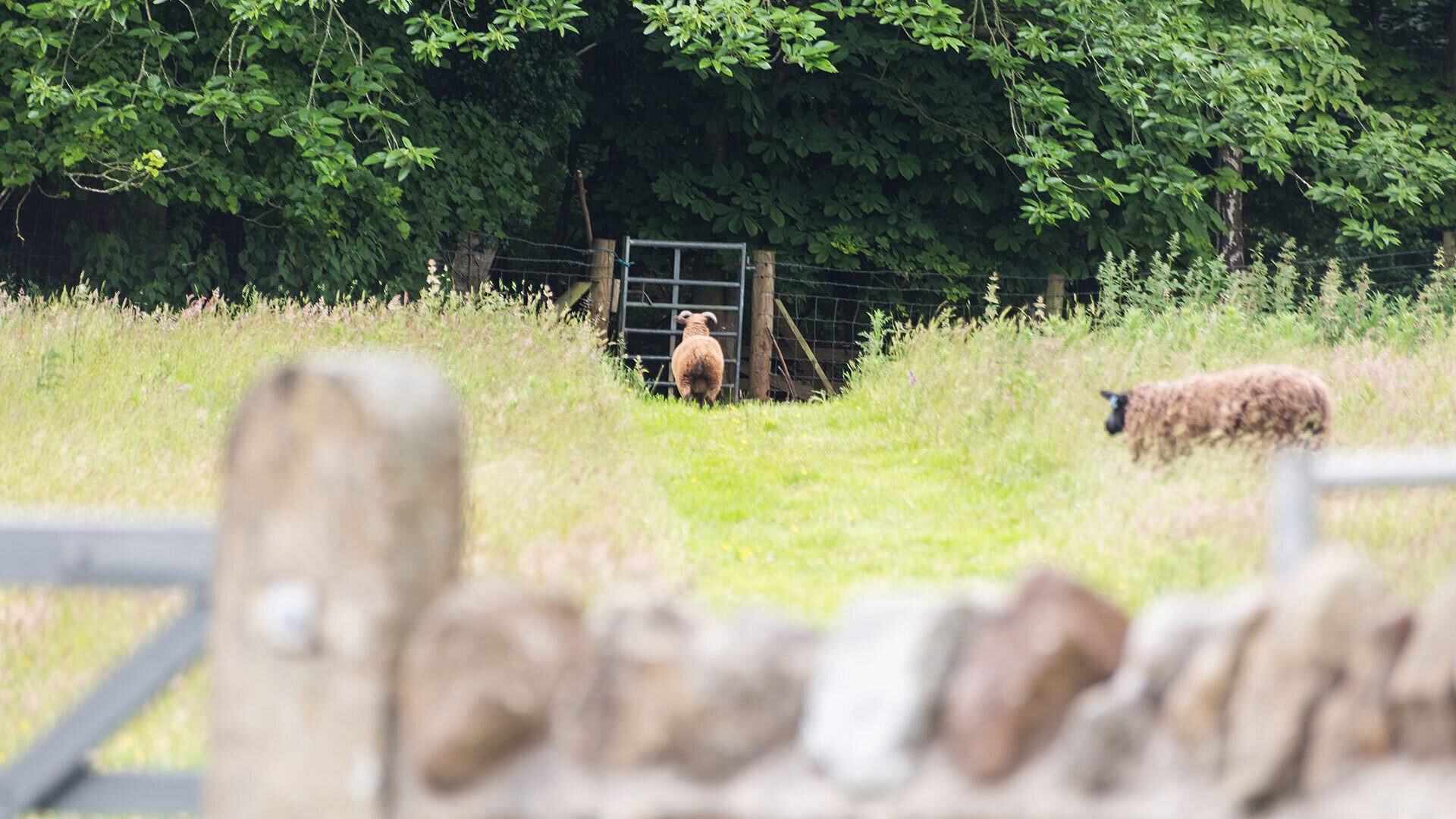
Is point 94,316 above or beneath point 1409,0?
beneath

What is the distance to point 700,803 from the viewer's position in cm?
220

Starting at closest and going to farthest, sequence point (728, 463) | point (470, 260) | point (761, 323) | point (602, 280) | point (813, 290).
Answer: point (728, 463), point (602, 280), point (761, 323), point (470, 260), point (813, 290)

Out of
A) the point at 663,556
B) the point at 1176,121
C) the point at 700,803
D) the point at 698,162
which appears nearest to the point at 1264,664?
the point at 700,803

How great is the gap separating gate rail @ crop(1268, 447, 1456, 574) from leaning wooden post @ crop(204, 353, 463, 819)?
1.55m

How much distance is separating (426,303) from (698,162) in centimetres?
771

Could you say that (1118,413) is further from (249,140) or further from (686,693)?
(249,140)

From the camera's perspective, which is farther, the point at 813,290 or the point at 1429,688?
the point at 813,290

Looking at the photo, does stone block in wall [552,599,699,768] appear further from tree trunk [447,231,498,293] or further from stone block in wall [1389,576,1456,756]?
tree trunk [447,231,498,293]

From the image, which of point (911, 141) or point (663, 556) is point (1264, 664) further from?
point (911, 141)

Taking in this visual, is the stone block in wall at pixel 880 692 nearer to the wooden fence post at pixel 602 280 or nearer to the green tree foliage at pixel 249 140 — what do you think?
the green tree foliage at pixel 249 140

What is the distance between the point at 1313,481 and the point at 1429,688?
2.06 feet

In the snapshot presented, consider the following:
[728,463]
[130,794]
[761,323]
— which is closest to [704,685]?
[130,794]

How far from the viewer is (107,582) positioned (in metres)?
2.48

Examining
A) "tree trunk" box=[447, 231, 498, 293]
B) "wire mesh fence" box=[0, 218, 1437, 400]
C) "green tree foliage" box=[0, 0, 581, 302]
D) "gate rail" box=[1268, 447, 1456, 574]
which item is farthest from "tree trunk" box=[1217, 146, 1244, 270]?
"gate rail" box=[1268, 447, 1456, 574]
